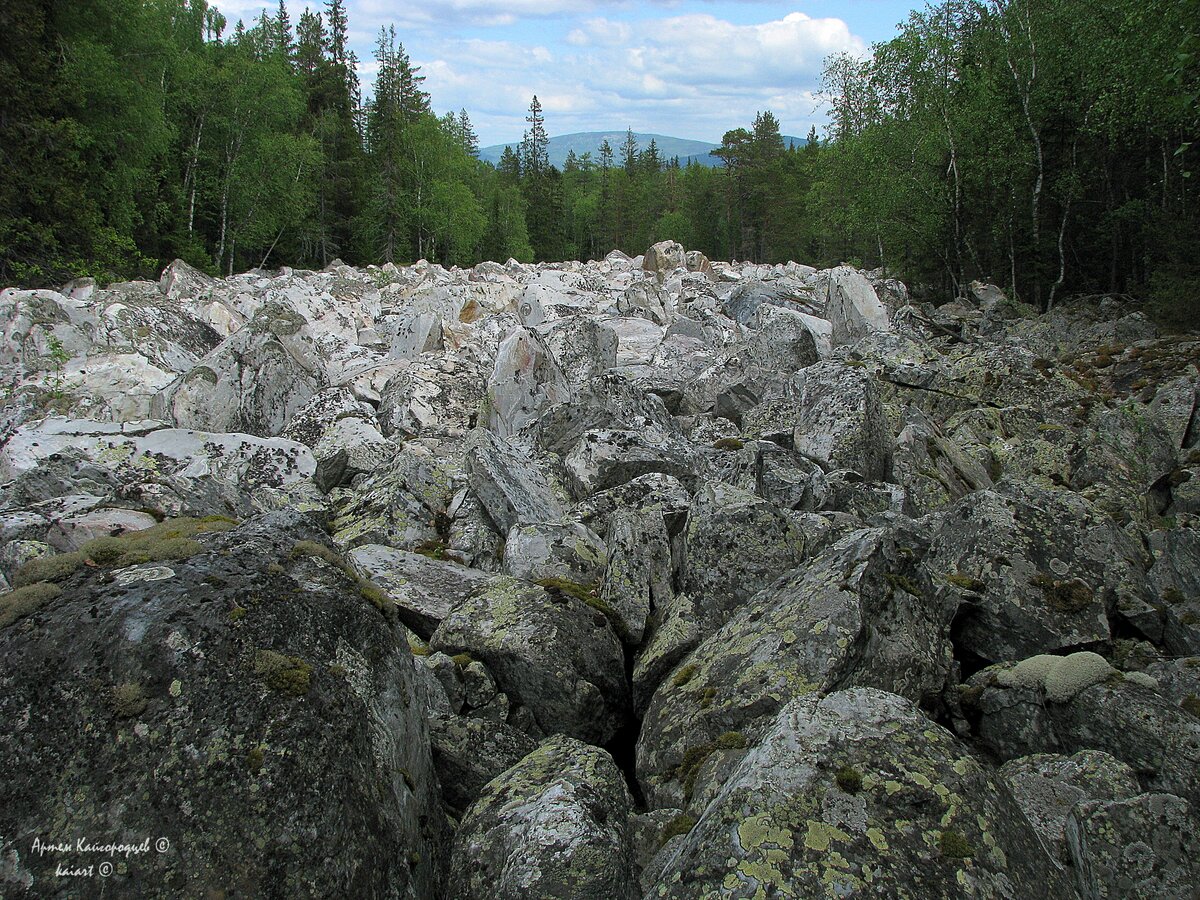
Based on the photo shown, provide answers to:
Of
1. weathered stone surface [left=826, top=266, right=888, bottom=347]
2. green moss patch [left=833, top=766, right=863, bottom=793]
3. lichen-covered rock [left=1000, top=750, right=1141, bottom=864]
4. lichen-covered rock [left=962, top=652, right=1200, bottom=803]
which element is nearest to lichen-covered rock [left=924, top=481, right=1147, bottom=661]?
lichen-covered rock [left=962, top=652, right=1200, bottom=803]

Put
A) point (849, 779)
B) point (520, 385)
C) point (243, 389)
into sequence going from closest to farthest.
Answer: point (849, 779), point (243, 389), point (520, 385)

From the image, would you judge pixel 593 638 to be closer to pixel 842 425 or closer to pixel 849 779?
pixel 849 779

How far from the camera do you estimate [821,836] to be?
3.51 meters

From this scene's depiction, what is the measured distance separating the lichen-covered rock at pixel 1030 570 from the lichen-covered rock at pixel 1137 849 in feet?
8.93

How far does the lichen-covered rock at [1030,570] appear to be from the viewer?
6770 mm

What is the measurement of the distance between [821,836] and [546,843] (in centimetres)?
157

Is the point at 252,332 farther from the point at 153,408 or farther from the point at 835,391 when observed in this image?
the point at 835,391

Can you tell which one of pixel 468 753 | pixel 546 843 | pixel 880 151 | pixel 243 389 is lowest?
pixel 468 753

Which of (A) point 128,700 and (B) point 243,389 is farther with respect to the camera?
(B) point 243,389

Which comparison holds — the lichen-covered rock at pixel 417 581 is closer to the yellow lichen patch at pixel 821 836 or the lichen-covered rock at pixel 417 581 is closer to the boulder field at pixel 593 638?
the boulder field at pixel 593 638

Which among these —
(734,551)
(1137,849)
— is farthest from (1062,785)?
(734,551)

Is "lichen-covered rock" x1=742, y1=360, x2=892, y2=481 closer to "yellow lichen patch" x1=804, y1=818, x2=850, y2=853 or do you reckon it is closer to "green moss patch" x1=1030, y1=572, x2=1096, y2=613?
"green moss patch" x1=1030, y1=572, x2=1096, y2=613

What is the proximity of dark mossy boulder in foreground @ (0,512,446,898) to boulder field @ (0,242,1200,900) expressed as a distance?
2 cm

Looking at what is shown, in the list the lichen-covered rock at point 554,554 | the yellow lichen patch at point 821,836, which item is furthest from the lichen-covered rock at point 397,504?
the yellow lichen patch at point 821,836
